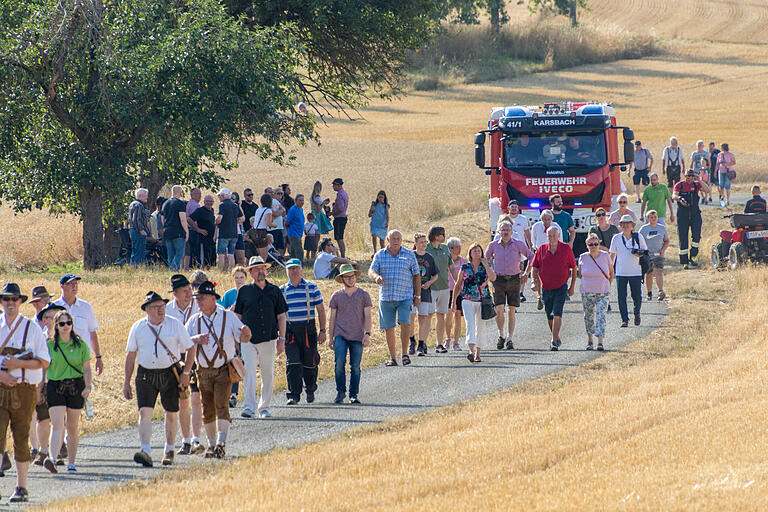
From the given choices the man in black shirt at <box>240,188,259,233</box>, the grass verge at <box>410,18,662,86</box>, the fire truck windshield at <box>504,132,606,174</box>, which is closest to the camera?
the fire truck windshield at <box>504,132,606,174</box>

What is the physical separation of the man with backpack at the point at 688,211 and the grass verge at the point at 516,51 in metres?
52.3

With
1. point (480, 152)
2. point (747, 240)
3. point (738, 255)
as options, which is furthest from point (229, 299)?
point (747, 240)

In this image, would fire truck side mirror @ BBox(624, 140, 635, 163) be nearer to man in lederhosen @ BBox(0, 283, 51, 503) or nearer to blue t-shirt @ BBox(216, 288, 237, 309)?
blue t-shirt @ BBox(216, 288, 237, 309)

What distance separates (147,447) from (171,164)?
14633 mm

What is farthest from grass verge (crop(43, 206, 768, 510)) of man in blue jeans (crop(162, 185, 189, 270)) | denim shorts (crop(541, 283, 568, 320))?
man in blue jeans (crop(162, 185, 189, 270))

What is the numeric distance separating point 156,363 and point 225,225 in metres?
10.6

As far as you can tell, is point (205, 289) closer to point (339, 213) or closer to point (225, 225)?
point (225, 225)

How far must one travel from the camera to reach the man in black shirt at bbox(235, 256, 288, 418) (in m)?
12.0

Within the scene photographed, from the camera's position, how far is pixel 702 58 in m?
79.2

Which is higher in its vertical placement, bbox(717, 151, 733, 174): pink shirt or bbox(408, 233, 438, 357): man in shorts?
bbox(717, 151, 733, 174): pink shirt

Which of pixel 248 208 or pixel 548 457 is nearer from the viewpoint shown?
pixel 548 457

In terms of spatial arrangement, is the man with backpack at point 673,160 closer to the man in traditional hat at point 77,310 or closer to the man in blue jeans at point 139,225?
the man in blue jeans at point 139,225

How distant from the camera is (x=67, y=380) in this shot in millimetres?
10297

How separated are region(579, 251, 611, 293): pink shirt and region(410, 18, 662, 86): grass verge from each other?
59.1 m
